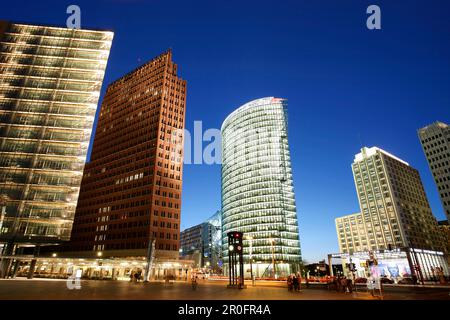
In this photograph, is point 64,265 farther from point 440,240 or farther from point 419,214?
point 440,240

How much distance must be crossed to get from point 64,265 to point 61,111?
1927 inches

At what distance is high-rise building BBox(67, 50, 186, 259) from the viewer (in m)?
97.6

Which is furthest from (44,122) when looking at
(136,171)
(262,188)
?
(262,188)

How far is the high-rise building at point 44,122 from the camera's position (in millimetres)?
68500

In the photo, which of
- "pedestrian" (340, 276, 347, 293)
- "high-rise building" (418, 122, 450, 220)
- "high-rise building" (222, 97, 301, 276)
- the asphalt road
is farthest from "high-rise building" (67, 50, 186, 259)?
"high-rise building" (418, 122, 450, 220)

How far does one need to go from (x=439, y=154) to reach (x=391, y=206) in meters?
33.3

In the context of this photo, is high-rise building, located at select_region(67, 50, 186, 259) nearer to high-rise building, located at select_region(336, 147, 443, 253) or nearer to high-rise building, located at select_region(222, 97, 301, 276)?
high-rise building, located at select_region(222, 97, 301, 276)

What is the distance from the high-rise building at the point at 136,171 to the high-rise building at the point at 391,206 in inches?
4092

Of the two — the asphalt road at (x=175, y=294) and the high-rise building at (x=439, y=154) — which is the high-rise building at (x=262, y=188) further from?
the asphalt road at (x=175, y=294)

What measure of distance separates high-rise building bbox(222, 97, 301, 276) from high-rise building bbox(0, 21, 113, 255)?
82.3m

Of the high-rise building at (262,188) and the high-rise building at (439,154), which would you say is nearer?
the high-rise building at (262,188)

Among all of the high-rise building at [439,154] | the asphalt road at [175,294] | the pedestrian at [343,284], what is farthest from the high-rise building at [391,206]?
the asphalt road at [175,294]
